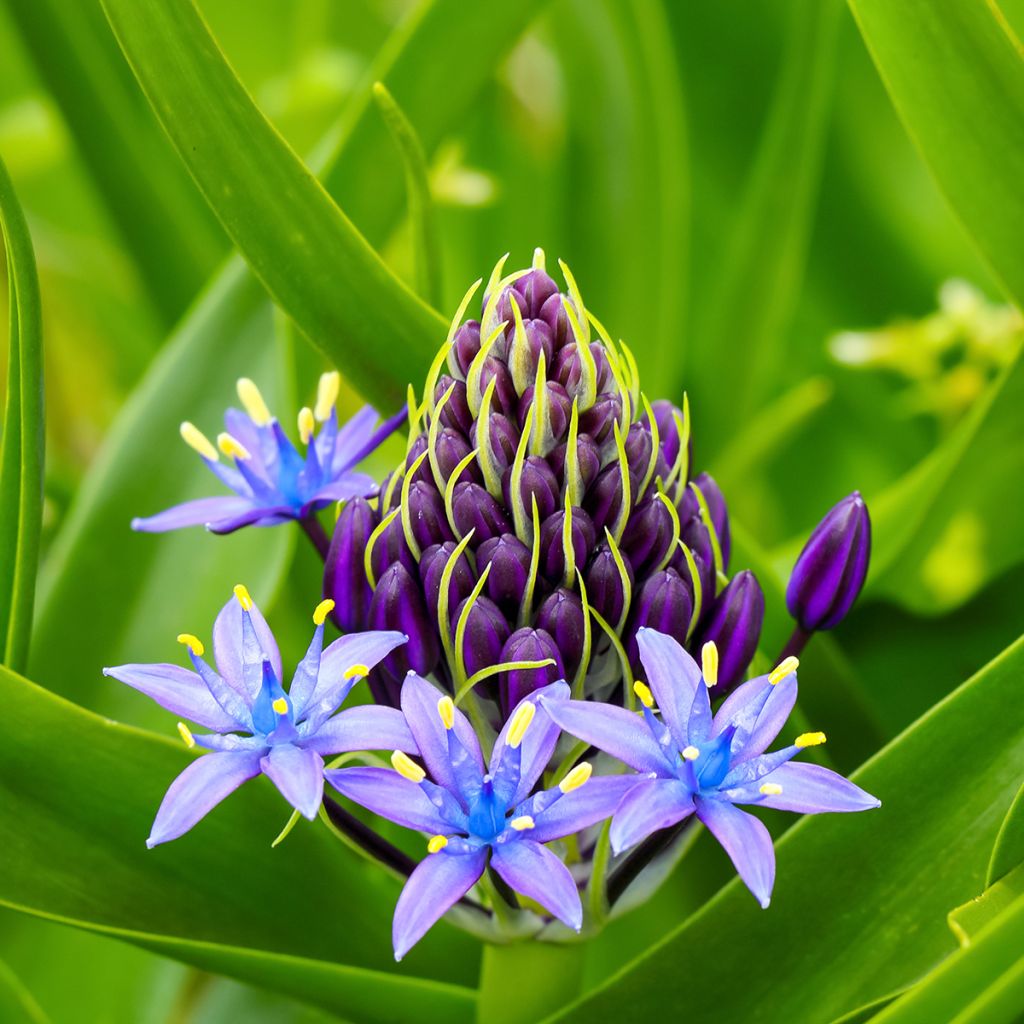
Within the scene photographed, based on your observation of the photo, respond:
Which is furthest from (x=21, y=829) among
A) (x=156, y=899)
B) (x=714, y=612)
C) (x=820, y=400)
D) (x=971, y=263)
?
(x=971, y=263)

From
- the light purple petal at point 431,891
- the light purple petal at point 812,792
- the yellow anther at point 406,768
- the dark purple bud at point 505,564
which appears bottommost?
the light purple petal at point 812,792

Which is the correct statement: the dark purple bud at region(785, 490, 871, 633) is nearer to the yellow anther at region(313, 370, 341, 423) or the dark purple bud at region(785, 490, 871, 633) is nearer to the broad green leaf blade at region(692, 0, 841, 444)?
the yellow anther at region(313, 370, 341, 423)

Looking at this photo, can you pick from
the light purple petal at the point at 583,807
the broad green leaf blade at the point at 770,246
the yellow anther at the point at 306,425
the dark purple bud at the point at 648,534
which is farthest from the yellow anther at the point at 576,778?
the broad green leaf blade at the point at 770,246

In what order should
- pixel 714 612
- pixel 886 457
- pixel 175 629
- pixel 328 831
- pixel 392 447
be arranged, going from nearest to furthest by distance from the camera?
pixel 714 612
pixel 328 831
pixel 175 629
pixel 392 447
pixel 886 457

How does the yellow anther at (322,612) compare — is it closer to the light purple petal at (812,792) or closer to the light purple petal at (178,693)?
the light purple petal at (178,693)

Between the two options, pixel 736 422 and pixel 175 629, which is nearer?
pixel 175 629

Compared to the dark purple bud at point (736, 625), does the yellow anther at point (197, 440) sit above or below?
above

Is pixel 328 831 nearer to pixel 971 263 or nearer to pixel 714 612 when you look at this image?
pixel 714 612

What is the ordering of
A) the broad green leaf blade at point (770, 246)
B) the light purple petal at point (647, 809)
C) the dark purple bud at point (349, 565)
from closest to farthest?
the light purple petal at point (647, 809), the dark purple bud at point (349, 565), the broad green leaf blade at point (770, 246)
